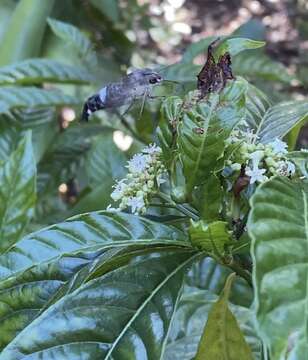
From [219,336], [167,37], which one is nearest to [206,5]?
[167,37]

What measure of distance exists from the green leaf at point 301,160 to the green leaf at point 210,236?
3.1 inches

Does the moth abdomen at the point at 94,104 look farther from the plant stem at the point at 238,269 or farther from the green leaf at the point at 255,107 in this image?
the plant stem at the point at 238,269

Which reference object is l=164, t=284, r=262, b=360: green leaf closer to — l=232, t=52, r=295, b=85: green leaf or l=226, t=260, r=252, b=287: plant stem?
l=226, t=260, r=252, b=287: plant stem

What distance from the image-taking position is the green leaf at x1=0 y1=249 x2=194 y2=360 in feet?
1.91

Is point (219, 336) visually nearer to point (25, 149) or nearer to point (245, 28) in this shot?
point (25, 149)

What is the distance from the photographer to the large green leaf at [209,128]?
0.59m

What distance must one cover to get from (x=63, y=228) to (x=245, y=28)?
4.38ft

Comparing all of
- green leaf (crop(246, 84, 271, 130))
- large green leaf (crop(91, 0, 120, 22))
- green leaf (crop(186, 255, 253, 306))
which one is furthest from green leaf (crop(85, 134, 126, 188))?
green leaf (crop(246, 84, 271, 130))

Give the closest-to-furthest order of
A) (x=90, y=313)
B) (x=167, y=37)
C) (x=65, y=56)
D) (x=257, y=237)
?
(x=257, y=237) → (x=90, y=313) → (x=65, y=56) → (x=167, y=37)

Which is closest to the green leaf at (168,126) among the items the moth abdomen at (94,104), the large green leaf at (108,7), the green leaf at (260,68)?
the moth abdomen at (94,104)

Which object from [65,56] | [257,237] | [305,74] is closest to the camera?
[257,237]

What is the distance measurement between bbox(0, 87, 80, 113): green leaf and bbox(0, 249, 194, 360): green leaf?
75 centimetres

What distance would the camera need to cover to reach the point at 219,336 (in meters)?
0.67

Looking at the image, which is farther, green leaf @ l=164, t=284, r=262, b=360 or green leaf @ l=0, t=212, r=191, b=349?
green leaf @ l=164, t=284, r=262, b=360
